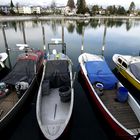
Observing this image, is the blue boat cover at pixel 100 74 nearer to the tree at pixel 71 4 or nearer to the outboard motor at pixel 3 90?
the outboard motor at pixel 3 90

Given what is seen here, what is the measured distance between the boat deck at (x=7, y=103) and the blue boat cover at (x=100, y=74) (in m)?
5.07

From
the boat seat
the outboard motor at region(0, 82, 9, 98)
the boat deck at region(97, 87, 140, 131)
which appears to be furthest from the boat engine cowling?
the outboard motor at region(0, 82, 9, 98)

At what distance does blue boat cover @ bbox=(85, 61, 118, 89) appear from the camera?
9.83m

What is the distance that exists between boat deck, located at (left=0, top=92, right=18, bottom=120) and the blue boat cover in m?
5.07

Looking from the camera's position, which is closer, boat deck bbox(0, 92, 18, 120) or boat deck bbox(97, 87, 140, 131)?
boat deck bbox(97, 87, 140, 131)

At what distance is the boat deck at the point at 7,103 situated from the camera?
7840 mm

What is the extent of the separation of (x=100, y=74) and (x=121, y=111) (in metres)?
3.19

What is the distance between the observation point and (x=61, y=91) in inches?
335

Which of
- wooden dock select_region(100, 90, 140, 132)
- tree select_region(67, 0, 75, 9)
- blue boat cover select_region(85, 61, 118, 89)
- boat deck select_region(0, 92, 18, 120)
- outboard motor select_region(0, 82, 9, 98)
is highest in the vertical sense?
tree select_region(67, 0, 75, 9)

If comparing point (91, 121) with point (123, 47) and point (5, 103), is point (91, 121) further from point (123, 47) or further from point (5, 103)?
point (123, 47)

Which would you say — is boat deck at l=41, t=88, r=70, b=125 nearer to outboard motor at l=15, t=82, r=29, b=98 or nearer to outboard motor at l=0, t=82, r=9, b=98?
outboard motor at l=15, t=82, r=29, b=98

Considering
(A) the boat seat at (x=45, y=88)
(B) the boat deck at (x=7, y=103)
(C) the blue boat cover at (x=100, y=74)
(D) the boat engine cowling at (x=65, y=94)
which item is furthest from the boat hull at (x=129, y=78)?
(B) the boat deck at (x=7, y=103)

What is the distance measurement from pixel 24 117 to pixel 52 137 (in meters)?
3.47

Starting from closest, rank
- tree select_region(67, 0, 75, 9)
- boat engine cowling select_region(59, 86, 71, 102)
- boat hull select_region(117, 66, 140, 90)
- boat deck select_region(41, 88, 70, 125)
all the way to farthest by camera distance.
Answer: boat deck select_region(41, 88, 70, 125) → boat engine cowling select_region(59, 86, 71, 102) → boat hull select_region(117, 66, 140, 90) → tree select_region(67, 0, 75, 9)
